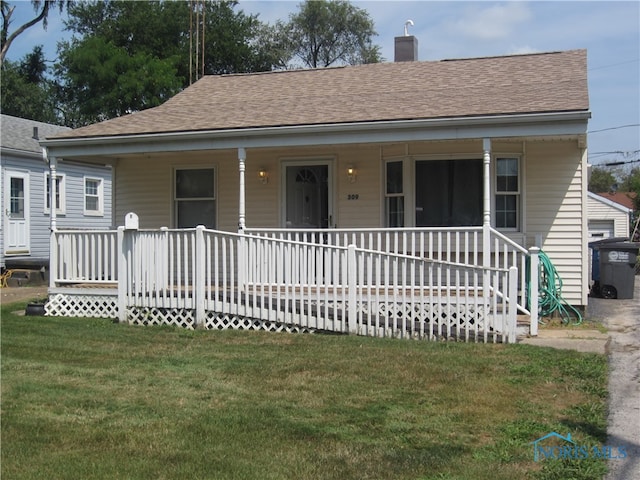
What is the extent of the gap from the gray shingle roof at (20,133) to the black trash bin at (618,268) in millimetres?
14623

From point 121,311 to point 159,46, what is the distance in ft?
110

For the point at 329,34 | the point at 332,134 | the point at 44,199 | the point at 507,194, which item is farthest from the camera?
the point at 329,34

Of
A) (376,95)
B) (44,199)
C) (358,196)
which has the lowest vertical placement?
(358,196)

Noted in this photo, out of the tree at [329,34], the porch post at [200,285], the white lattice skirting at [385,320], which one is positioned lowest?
the white lattice skirting at [385,320]

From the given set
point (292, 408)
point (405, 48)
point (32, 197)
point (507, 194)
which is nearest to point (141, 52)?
point (32, 197)

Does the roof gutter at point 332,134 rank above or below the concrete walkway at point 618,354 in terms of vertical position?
above

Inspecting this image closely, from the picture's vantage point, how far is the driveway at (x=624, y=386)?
4825mm

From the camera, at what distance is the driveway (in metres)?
4.83

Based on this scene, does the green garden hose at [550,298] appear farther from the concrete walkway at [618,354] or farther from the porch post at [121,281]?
the porch post at [121,281]

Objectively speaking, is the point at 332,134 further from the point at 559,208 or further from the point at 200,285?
the point at 559,208

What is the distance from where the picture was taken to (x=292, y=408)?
19.6ft

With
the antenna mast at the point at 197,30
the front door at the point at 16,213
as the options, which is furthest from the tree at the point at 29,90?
the front door at the point at 16,213

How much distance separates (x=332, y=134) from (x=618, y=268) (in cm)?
769

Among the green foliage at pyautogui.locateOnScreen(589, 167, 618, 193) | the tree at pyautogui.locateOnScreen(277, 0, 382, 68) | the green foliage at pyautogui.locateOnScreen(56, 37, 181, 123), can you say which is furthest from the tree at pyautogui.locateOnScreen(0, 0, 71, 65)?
the green foliage at pyautogui.locateOnScreen(589, 167, 618, 193)
